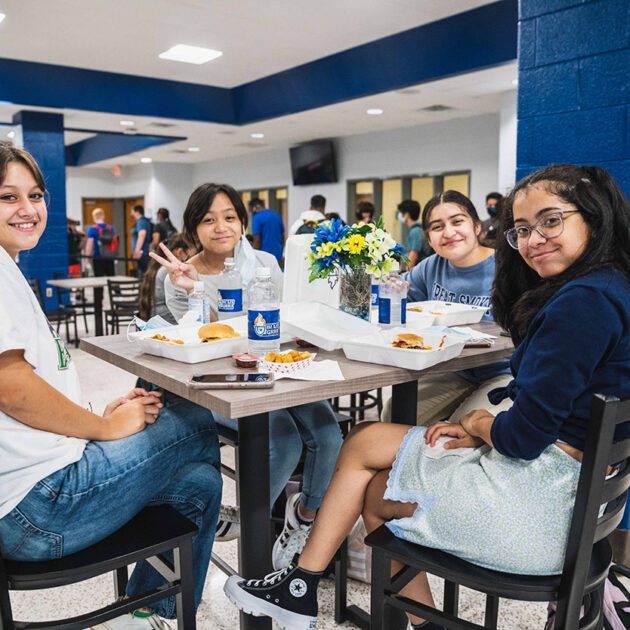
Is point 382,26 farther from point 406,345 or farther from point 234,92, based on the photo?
point 406,345

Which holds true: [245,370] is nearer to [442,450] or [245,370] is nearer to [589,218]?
[442,450]

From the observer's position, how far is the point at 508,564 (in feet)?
3.99

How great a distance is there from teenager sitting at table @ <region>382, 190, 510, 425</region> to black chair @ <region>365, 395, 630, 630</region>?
98cm

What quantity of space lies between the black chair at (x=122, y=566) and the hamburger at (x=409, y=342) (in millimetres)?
657

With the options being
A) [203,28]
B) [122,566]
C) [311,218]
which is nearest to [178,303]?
[122,566]

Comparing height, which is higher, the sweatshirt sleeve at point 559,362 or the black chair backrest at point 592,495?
the sweatshirt sleeve at point 559,362

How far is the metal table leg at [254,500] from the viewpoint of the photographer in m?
1.52

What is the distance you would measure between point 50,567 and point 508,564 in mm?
895

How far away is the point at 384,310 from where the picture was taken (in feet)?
6.70

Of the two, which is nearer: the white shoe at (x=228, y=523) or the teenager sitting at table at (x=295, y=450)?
the teenager sitting at table at (x=295, y=450)

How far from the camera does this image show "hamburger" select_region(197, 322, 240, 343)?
1688 millimetres

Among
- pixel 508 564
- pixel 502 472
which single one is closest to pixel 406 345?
pixel 502 472

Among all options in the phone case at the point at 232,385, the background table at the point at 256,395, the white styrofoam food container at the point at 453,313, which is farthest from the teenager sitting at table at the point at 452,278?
the phone case at the point at 232,385

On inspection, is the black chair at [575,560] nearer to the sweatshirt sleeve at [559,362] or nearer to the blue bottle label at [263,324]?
the sweatshirt sleeve at [559,362]
